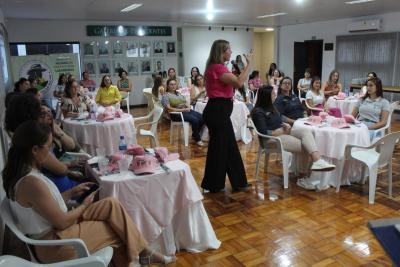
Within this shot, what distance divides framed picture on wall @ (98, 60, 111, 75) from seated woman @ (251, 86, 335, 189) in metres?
7.23

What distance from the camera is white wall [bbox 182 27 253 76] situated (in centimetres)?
1127

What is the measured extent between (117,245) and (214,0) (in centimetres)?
550

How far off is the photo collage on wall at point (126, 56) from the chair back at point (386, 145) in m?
7.82

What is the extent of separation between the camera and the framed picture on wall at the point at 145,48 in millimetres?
10538

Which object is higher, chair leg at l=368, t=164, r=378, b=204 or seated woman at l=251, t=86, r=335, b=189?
seated woman at l=251, t=86, r=335, b=189

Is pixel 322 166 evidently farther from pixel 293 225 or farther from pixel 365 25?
pixel 365 25

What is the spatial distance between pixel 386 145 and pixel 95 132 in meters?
3.17

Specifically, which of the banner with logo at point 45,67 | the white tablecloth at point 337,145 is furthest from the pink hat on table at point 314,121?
the banner with logo at point 45,67

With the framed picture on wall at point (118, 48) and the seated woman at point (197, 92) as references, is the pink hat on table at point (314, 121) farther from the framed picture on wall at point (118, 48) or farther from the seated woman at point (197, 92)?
the framed picture on wall at point (118, 48)

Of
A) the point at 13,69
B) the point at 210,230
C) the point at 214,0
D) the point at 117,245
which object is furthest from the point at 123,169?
the point at 13,69

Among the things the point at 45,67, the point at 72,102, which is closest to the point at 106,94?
the point at 72,102

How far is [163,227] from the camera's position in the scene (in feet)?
7.98

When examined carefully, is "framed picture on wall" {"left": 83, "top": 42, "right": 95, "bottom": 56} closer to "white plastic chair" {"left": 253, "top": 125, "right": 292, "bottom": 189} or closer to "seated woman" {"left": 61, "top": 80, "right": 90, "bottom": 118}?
"seated woman" {"left": 61, "top": 80, "right": 90, "bottom": 118}

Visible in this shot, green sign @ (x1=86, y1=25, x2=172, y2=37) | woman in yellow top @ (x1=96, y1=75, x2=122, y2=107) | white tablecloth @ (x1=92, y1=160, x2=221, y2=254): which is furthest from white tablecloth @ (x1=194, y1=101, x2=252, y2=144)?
green sign @ (x1=86, y1=25, x2=172, y2=37)
